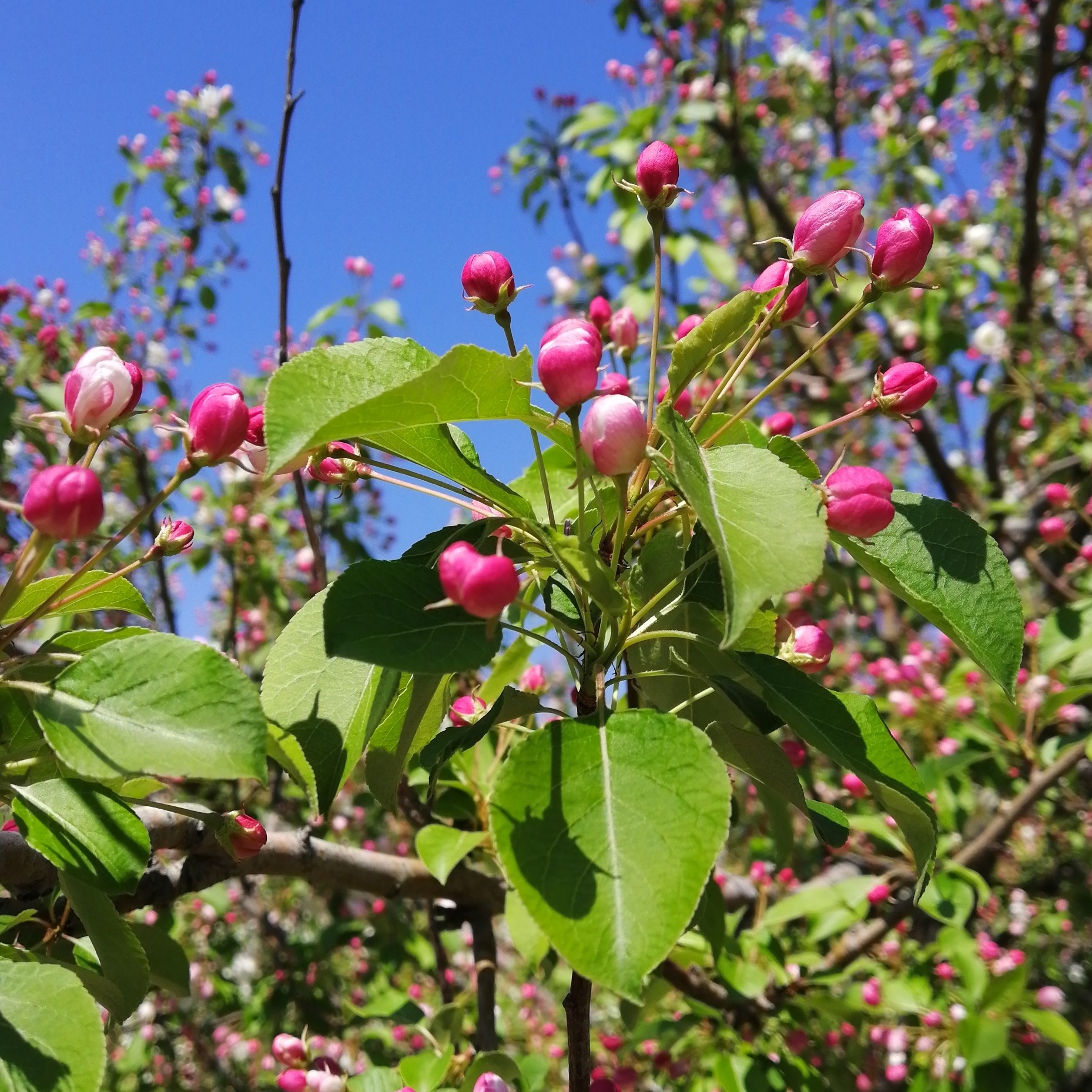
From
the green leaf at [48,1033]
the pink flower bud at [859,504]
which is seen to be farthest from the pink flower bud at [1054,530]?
the green leaf at [48,1033]

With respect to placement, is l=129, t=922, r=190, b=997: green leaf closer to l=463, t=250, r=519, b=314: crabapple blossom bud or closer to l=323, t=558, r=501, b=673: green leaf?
l=323, t=558, r=501, b=673: green leaf

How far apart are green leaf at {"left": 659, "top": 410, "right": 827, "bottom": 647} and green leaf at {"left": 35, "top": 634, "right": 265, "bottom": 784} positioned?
30cm

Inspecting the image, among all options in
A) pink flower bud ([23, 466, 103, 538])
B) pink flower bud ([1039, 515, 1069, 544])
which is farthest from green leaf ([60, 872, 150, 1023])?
pink flower bud ([1039, 515, 1069, 544])

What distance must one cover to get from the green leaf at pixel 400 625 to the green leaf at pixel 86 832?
8.9 inches

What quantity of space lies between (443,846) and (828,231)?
0.78 metres

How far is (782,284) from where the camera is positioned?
0.79 metres

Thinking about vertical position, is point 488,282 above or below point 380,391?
above

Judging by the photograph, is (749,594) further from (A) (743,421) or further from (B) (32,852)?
(B) (32,852)

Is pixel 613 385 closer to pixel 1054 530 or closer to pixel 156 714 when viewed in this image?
pixel 156 714

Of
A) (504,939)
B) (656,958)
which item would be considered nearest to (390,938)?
(656,958)

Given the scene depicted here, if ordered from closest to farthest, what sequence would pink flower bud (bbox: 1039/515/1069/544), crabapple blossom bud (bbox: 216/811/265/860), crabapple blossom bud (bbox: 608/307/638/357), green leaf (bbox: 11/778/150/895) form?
green leaf (bbox: 11/778/150/895), crabapple blossom bud (bbox: 216/811/265/860), crabapple blossom bud (bbox: 608/307/638/357), pink flower bud (bbox: 1039/515/1069/544)

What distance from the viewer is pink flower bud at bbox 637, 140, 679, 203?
81 cm

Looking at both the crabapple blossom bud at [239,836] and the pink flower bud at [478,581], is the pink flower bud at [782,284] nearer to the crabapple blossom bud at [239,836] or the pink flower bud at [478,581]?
the pink flower bud at [478,581]

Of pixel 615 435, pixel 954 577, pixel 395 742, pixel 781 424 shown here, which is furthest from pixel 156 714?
pixel 781 424
